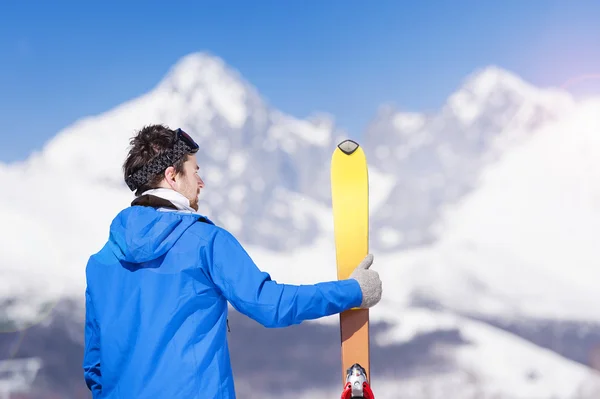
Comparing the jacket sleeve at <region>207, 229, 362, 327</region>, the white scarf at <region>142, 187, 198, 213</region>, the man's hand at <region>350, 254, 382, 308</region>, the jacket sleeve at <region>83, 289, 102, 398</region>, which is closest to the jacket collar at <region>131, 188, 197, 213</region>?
the white scarf at <region>142, 187, 198, 213</region>

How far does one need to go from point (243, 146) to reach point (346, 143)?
925 centimetres

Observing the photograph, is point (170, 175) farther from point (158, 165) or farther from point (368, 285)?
point (368, 285)

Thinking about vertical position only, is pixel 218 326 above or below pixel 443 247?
below

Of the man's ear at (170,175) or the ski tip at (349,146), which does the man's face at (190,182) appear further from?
the ski tip at (349,146)

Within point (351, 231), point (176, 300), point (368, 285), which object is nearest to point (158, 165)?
point (176, 300)

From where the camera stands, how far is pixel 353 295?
62.5 inches

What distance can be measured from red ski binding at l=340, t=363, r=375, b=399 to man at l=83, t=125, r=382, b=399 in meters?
0.55

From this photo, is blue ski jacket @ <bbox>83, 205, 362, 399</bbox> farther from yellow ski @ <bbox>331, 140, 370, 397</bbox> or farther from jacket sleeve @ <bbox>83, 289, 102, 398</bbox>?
yellow ski @ <bbox>331, 140, 370, 397</bbox>

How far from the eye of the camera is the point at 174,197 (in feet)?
4.98

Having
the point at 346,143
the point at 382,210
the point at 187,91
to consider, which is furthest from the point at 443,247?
the point at 346,143

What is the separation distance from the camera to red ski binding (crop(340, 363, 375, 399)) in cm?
196

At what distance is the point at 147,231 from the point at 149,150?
0.83ft

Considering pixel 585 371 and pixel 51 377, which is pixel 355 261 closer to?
pixel 51 377

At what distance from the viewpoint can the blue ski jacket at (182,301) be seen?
1419 mm
